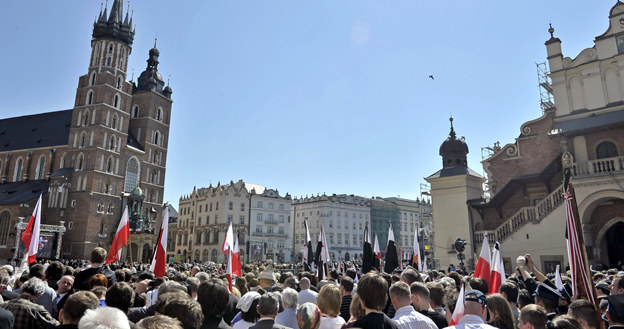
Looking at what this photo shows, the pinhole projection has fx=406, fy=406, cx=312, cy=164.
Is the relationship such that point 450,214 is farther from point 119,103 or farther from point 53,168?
point 53,168

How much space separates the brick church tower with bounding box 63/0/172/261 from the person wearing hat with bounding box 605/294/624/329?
56569 millimetres

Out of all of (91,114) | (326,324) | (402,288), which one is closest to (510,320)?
(402,288)

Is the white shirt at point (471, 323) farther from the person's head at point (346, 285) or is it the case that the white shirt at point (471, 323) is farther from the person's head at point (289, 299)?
the person's head at point (346, 285)

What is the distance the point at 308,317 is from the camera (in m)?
4.52

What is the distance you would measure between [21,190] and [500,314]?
68094 mm

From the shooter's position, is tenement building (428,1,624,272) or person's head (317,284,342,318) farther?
tenement building (428,1,624,272)

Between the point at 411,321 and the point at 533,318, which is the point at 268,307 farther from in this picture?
the point at 533,318

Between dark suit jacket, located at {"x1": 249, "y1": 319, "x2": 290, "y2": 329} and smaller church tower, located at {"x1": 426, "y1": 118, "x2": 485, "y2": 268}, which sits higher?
smaller church tower, located at {"x1": 426, "y1": 118, "x2": 485, "y2": 268}

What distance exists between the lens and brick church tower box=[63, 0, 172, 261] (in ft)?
174

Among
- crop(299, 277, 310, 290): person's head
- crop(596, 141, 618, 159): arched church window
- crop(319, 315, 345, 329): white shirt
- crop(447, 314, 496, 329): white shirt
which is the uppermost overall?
crop(596, 141, 618, 159): arched church window

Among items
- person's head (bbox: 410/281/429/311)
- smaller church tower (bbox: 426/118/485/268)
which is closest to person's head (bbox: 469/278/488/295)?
person's head (bbox: 410/281/429/311)

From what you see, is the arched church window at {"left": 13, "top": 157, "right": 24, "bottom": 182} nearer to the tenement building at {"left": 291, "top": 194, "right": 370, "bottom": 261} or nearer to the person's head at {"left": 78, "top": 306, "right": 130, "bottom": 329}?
the tenement building at {"left": 291, "top": 194, "right": 370, "bottom": 261}

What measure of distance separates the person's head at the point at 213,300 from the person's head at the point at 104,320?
196cm

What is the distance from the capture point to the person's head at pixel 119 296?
4.68 m
